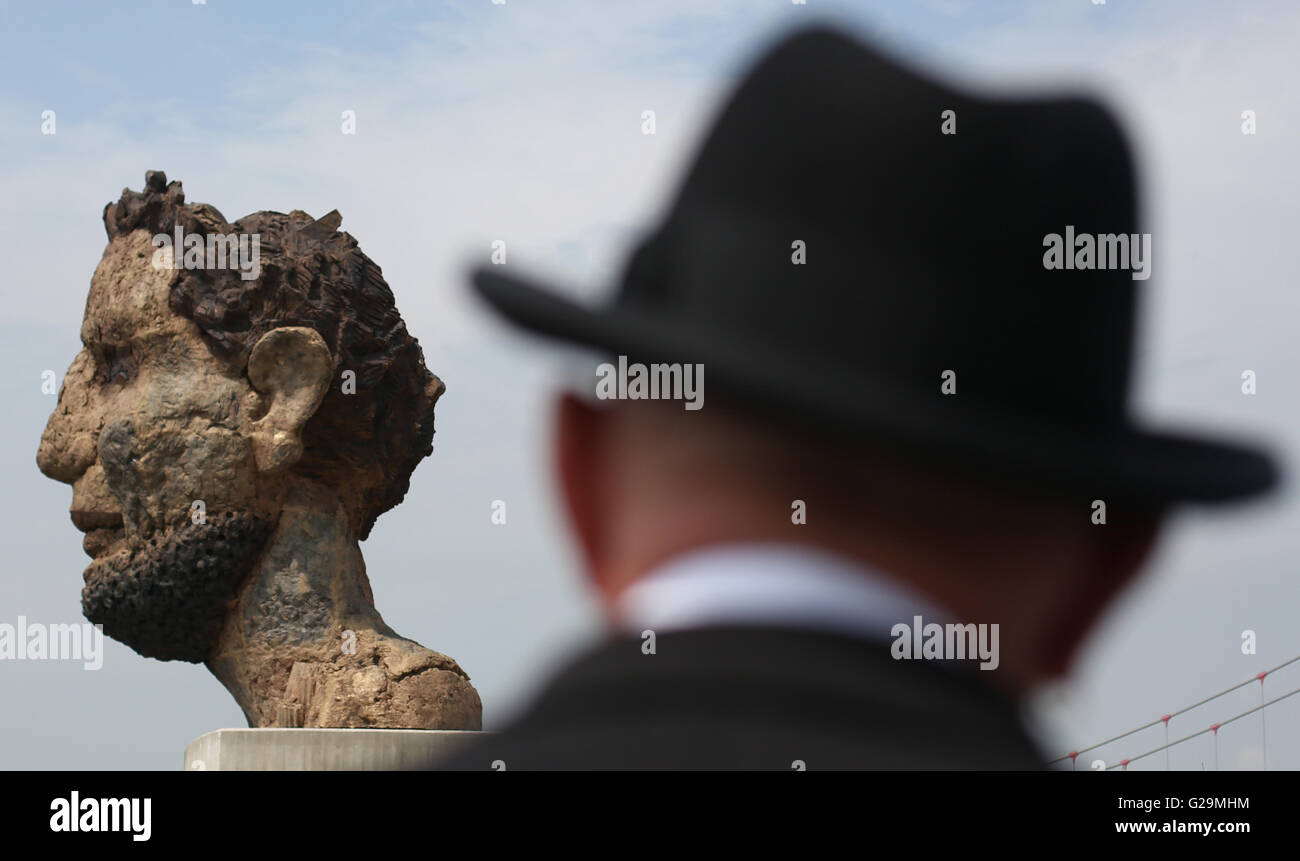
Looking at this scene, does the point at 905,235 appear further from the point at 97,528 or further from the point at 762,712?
the point at 97,528

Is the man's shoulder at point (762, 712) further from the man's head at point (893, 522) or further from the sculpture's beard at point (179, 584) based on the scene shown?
the sculpture's beard at point (179, 584)

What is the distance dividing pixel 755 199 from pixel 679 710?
374 mm

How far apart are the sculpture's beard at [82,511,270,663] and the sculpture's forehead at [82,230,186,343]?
1.01m

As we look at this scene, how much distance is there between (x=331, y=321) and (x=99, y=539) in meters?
1.65

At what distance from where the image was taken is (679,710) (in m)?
1.04

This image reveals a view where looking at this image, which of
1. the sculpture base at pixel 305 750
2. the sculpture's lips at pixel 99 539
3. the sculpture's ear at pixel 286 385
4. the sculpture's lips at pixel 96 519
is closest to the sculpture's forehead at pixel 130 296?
the sculpture's ear at pixel 286 385

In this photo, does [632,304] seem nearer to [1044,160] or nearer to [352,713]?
[1044,160]

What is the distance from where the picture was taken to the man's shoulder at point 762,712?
104 centimetres

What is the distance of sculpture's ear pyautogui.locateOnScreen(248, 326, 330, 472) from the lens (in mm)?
7645

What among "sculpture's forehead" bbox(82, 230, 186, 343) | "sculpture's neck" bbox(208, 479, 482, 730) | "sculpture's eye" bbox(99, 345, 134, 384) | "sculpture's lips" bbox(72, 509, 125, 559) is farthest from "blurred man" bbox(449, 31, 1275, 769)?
"sculpture's lips" bbox(72, 509, 125, 559)

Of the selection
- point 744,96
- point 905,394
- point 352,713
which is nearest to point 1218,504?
point 905,394

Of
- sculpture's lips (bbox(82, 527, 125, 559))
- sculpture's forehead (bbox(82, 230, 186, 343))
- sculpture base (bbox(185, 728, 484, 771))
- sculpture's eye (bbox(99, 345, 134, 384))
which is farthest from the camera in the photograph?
sculpture's lips (bbox(82, 527, 125, 559))

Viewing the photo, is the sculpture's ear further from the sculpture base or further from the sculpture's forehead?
the sculpture base

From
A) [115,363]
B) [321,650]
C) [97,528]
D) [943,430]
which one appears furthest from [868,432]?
[97,528]
